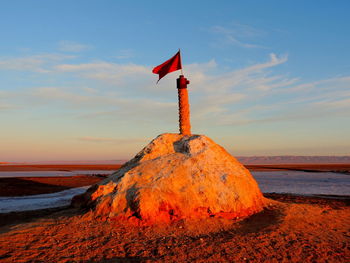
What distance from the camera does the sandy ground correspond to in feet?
22.2

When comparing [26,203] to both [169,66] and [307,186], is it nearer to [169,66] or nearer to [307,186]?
[169,66]

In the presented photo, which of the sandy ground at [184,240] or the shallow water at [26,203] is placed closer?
the sandy ground at [184,240]

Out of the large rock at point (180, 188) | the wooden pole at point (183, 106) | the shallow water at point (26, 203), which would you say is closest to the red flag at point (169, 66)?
the wooden pole at point (183, 106)

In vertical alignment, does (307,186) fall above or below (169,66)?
below

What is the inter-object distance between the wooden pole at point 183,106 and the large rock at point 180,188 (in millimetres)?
1357

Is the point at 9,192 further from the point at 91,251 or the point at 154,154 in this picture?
the point at 91,251

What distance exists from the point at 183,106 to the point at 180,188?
411 cm

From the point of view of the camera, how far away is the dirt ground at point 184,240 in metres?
6.76

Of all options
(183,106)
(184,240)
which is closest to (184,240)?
(184,240)

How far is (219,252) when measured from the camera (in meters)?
6.89

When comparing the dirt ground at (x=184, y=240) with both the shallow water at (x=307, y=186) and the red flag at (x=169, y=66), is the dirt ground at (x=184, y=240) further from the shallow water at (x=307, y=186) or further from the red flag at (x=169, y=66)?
the shallow water at (x=307, y=186)

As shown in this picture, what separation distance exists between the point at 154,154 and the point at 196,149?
1.59 meters

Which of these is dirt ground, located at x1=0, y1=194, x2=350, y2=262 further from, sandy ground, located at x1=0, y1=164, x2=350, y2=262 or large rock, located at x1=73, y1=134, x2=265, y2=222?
large rock, located at x1=73, y1=134, x2=265, y2=222

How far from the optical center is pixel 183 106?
1240cm
